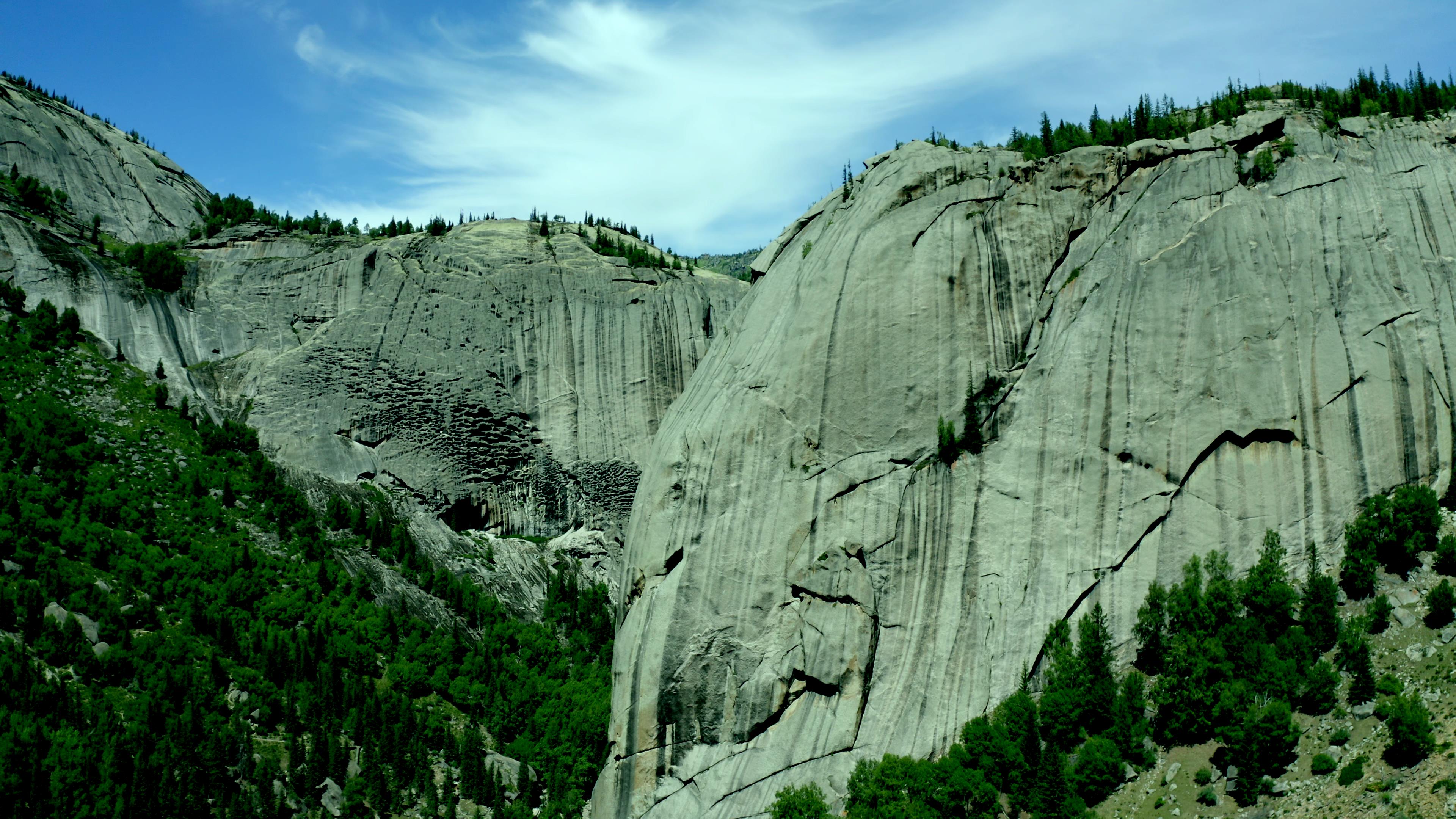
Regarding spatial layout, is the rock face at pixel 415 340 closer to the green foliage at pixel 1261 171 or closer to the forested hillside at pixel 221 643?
the forested hillside at pixel 221 643

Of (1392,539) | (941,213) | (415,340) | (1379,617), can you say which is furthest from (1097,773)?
(415,340)

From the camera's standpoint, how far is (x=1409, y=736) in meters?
50.1

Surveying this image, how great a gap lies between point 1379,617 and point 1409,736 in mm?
8255

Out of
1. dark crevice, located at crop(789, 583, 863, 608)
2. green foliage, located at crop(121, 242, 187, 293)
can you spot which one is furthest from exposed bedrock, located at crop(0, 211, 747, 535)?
dark crevice, located at crop(789, 583, 863, 608)

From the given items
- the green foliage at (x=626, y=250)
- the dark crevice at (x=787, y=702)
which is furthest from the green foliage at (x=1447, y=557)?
the green foliage at (x=626, y=250)

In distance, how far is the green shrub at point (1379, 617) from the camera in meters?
57.1

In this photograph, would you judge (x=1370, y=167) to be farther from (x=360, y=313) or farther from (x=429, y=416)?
(x=360, y=313)

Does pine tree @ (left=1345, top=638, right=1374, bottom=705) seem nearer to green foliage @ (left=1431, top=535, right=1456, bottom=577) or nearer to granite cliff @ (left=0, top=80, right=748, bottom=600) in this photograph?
green foliage @ (left=1431, top=535, right=1456, bottom=577)

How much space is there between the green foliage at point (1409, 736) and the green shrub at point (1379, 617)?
5.90m

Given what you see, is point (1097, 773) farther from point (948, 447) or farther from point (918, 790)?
point (948, 447)

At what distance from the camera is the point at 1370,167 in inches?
2682

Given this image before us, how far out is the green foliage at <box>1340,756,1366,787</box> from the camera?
51.0 m

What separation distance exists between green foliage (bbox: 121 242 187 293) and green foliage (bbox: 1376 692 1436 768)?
9380 cm

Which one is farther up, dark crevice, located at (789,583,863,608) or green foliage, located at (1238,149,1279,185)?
green foliage, located at (1238,149,1279,185)
